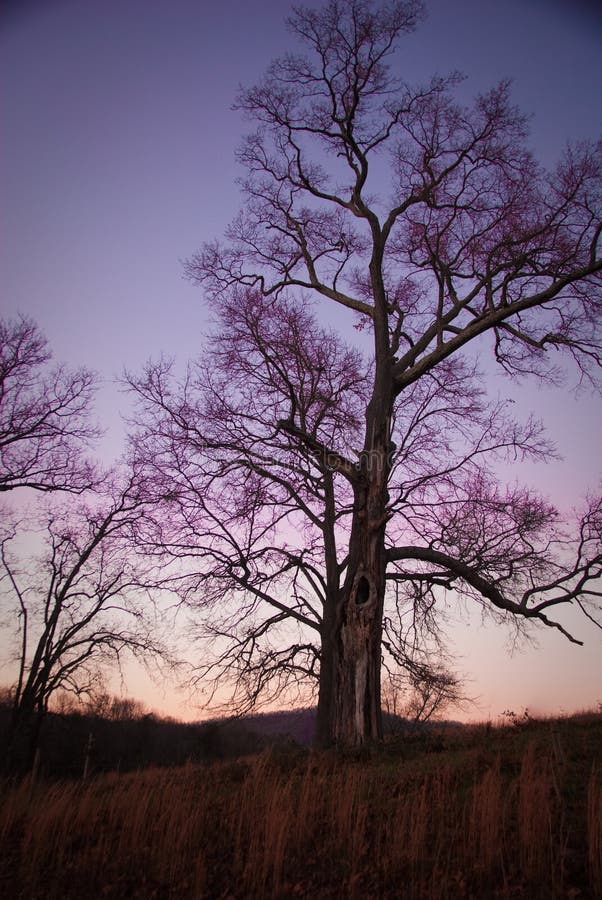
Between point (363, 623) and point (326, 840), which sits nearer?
point (326, 840)

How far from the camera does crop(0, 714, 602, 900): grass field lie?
12.8 ft

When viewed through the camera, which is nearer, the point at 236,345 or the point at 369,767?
the point at 369,767

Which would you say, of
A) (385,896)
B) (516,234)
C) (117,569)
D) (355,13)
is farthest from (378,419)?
(117,569)

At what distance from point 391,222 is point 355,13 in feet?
13.1

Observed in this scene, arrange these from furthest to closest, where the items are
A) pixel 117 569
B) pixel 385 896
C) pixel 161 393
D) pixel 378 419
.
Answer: pixel 117 569 → pixel 161 393 → pixel 378 419 → pixel 385 896

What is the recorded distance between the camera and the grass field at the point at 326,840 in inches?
153

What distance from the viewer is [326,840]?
450cm

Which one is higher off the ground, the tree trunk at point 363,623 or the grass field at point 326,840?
the tree trunk at point 363,623

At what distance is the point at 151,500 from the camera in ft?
39.3

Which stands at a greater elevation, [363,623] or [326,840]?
[363,623]

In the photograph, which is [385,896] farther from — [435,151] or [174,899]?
Result: [435,151]

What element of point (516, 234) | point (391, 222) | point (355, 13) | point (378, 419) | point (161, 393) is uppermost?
point (355, 13)

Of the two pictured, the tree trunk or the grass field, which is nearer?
the grass field

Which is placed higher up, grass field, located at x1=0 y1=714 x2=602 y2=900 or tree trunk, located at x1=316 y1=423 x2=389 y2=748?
tree trunk, located at x1=316 y1=423 x2=389 y2=748
